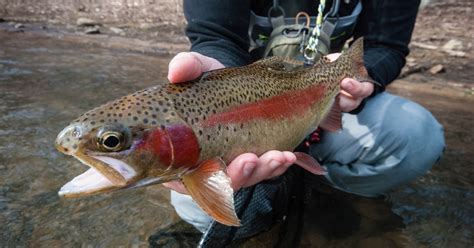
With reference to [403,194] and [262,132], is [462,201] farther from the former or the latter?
[262,132]

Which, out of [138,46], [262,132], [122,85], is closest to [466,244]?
[262,132]

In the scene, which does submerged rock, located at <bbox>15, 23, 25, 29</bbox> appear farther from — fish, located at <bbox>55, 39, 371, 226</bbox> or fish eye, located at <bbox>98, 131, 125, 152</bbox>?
fish eye, located at <bbox>98, 131, 125, 152</bbox>

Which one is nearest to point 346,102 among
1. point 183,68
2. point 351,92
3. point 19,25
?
point 351,92

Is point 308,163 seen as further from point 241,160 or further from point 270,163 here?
point 241,160

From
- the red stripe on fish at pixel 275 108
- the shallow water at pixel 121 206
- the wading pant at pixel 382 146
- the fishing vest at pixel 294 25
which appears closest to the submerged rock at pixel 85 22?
the shallow water at pixel 121 206

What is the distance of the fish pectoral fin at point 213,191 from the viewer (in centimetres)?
127

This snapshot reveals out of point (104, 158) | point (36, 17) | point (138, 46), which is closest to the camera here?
point (104, 158)

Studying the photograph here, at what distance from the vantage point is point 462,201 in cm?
256

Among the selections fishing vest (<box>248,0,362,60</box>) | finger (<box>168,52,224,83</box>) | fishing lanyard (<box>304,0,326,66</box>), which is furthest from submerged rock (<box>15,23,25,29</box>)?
finger (<box>168,52,224,83</box>)

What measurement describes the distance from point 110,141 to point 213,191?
323mm

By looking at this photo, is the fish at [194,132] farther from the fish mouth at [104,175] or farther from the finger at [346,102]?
the finger at [346,102]

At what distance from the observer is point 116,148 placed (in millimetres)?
1168

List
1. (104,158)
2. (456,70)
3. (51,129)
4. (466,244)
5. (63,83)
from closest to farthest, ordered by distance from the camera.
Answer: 1. (104,158)
2. (466,244)
3. (51,129)
4. (63,83)
5. (456,70)

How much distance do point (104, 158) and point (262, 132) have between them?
578 millimetres
